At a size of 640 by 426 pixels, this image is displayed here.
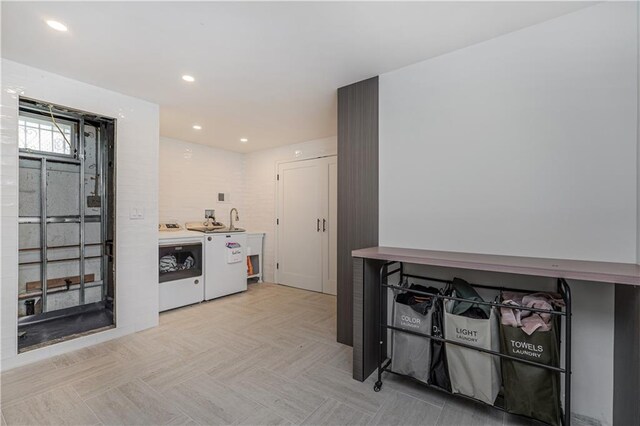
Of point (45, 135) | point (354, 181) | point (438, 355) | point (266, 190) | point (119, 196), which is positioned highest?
point (45, 135)

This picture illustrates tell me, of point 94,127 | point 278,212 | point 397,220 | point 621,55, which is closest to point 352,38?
point 397,220

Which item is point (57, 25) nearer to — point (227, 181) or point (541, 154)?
point (541, 154)

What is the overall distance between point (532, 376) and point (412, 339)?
649mm

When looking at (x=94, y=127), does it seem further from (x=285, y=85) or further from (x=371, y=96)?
(x=371, y=96)

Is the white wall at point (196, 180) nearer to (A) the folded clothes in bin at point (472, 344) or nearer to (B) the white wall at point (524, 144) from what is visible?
(B) the white wall at point (524, 144)

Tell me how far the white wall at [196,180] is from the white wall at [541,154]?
366 cm

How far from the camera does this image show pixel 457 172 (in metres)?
2.10

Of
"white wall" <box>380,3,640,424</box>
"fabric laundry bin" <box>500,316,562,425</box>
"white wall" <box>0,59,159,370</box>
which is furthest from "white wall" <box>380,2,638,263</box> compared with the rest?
"white wall" <box>0,59,159,370</box>

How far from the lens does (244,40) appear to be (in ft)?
6.45

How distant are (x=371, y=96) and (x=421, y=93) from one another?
446mm

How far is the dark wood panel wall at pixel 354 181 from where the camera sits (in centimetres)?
250

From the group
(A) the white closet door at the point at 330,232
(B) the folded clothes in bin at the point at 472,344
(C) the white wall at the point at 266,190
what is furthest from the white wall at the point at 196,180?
(B) the folded clothes in bin at the point at 472,344

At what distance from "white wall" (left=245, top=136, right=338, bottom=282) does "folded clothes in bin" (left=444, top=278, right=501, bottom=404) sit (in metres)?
3.43

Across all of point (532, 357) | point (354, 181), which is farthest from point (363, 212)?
point (532, 357)
